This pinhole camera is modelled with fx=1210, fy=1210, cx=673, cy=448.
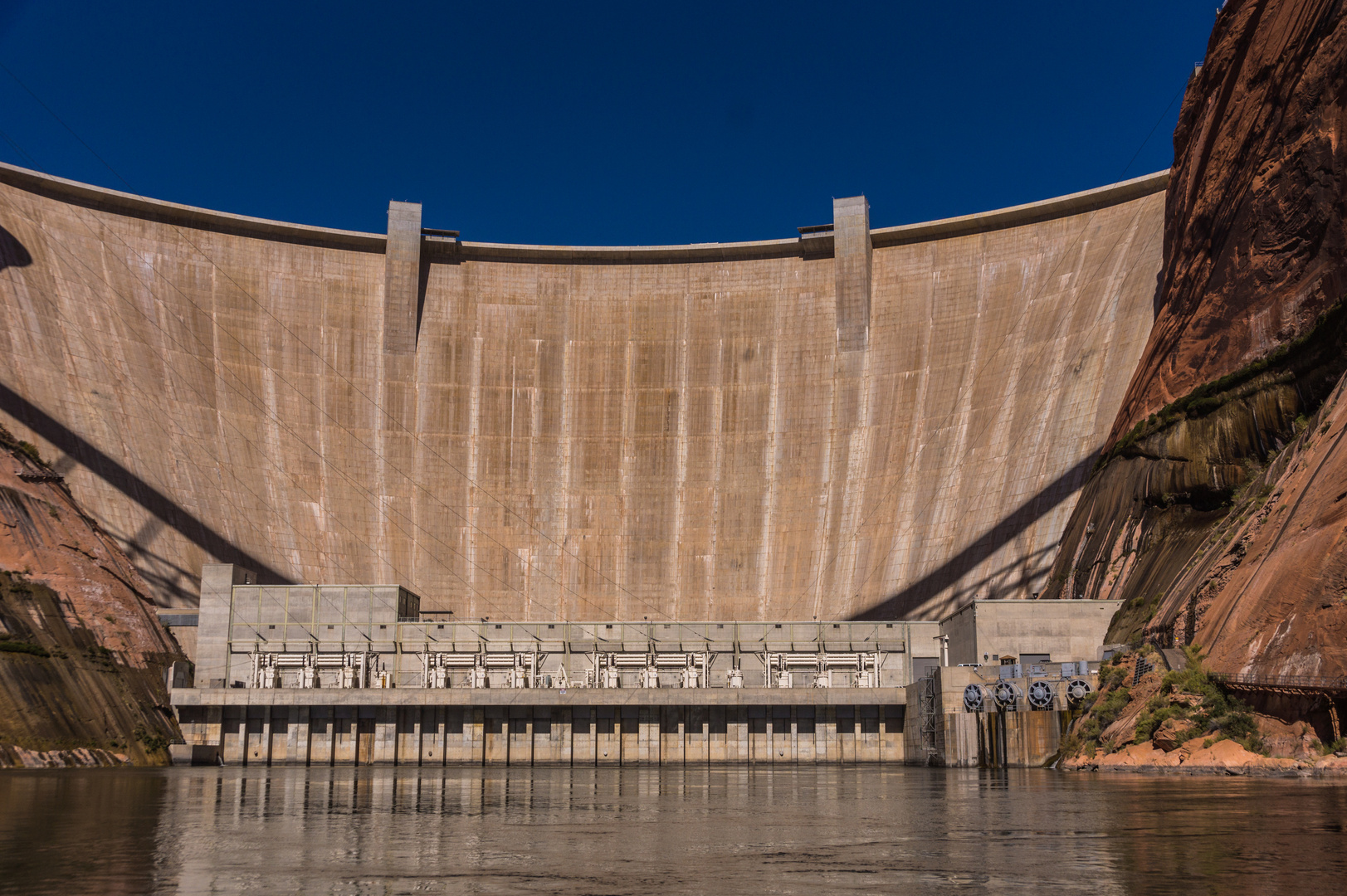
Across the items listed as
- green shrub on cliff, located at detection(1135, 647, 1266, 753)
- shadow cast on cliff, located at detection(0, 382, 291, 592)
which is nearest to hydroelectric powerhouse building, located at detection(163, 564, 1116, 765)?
shadow cast on cliff, located at detection(0, 382, 291, 592)

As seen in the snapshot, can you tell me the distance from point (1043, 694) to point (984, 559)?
2126 centimetres

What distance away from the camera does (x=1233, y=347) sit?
38.2 metres

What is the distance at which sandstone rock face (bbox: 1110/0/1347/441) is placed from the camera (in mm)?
34250

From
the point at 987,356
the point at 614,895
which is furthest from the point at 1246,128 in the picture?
the point at 614,895

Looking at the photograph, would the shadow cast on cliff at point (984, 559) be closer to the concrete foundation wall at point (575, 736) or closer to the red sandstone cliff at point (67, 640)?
the concrete foundation wall at point (575, 736)

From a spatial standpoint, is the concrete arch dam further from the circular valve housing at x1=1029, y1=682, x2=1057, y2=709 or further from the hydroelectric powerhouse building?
the circular valve housing at x1=1029, y1=682, x2=1057, y2=709

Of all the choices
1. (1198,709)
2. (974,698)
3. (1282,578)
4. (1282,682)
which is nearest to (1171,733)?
(1198,709)

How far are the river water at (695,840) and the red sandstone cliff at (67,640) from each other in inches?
542

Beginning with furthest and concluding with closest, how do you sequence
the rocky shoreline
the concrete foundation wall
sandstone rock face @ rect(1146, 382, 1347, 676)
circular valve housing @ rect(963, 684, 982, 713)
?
the concrete foundation wall, circular valve housing @ rect(963, 684, 982, 713), sandstone rock face @ rect(1146, 382, 1347, 676), the rocky shoreline

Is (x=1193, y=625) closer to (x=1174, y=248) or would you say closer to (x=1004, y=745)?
(x=1004, y=745)

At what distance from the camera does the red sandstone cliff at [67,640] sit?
1337 inches

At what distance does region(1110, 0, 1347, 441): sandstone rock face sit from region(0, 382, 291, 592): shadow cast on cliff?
35.3 m

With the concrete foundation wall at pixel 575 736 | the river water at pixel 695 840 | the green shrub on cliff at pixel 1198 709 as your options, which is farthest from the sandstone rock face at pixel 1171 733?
the concrete foundation wall at pixel 575 736

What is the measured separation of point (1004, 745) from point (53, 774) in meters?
23.2
